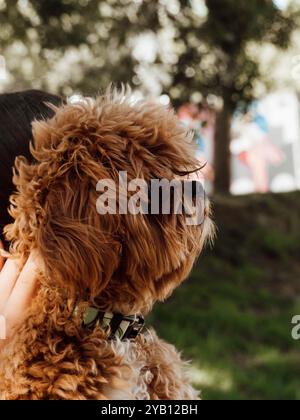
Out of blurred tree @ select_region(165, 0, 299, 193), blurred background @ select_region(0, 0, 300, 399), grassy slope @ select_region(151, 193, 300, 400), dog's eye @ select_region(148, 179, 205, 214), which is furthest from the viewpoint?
blurred tree @ select_region(165, 0, 299, 193)

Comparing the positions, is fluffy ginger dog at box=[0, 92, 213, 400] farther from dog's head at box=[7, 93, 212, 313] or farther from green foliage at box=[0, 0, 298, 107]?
green foliage at box=[0, 0, 298, 107]

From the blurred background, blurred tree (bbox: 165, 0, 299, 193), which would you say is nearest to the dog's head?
the blurred background

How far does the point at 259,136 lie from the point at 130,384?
16093 millimetres

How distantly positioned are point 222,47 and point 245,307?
2.76 metres

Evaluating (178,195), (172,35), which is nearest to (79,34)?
(172,35)

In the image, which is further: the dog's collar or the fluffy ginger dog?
the dog's collar

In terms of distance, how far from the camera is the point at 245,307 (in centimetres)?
706

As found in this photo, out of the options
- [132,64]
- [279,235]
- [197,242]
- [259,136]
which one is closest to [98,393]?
[197,242]

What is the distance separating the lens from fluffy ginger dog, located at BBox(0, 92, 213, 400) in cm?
179

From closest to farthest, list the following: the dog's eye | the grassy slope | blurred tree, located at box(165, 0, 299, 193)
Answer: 1. the dog's eye
2. the grassy slope
3. blurred tree, located at box(165, 0, 299, 193)

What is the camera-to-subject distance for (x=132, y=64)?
6496 millimetres

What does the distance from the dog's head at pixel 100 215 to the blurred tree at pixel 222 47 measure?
159 inches

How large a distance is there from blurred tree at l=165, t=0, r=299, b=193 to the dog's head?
403 centimetres

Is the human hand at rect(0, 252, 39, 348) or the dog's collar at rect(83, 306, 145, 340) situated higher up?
the human hand at rect(0, 252, 39, 348)
